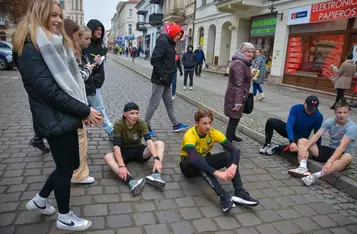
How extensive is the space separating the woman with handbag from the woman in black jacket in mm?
2900

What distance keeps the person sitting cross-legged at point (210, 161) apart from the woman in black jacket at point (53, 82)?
1.38 meters

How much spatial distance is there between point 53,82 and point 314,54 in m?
13.6

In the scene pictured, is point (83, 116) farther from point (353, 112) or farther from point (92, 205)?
point (353, 112)

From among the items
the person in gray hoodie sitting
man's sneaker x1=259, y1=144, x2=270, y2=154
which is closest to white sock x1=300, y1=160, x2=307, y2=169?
man's sneaker x1=259, y1=144, x2=270, y2=154

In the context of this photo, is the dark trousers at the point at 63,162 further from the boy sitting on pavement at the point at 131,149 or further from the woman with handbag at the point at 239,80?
the woman with handbag at the point at 239,80

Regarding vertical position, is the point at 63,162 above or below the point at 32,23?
below

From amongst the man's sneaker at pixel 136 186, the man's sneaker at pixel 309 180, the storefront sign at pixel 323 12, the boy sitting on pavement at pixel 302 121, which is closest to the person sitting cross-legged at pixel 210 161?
the man's sneaker at pixel 136 186

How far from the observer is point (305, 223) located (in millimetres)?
2928

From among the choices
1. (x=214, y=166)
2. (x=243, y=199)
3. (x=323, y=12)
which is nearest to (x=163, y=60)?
(x=214, y=166)

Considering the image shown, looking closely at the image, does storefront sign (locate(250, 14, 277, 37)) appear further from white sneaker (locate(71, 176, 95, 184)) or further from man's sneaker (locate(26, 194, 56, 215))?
man's sneaker (locate(26, 194, 56, 215))

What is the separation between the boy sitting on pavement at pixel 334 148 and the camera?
3.84 meters

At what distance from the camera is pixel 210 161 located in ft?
11.6

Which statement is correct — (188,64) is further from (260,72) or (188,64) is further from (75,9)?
(75,9)

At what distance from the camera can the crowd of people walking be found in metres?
2.04
